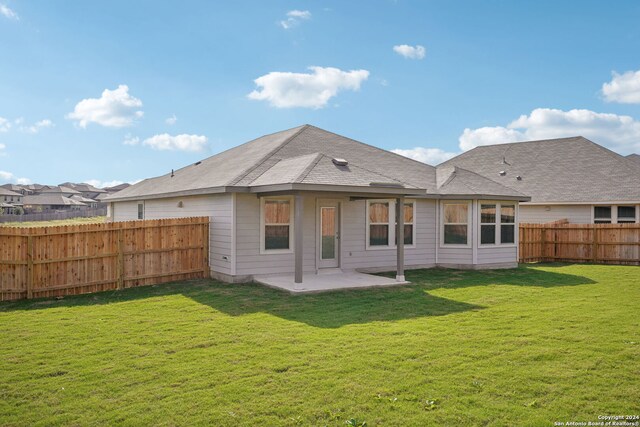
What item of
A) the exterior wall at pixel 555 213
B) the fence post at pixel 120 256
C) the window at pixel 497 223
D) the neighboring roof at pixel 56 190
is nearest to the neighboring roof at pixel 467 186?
the window at pixel 497 223

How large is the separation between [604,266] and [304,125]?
12646mm

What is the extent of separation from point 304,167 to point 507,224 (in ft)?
27.2

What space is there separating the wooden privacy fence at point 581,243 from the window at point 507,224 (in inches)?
121

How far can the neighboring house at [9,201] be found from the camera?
7681 centimetres

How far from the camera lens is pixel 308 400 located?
15.5 feet

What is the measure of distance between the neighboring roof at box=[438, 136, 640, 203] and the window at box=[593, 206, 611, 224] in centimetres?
61

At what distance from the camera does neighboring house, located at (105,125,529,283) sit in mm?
12133

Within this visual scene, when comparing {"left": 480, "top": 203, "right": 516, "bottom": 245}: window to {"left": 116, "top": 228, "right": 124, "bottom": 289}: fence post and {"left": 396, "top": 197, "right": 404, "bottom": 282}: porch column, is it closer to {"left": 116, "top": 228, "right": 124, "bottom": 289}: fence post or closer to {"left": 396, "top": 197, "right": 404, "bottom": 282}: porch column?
{"left": 396, "top": 197, "right": 404, "bottom": 282}: porch column

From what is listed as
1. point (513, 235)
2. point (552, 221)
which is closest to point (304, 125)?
point (513, 235)

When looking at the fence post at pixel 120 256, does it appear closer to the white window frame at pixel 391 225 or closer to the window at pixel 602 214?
the white window frame at pixel 391 225

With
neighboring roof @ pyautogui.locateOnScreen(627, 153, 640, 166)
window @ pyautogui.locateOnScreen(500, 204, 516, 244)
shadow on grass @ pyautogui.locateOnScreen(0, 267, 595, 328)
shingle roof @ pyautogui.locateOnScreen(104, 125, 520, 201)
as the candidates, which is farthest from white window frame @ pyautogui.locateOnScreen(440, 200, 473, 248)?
neighboring roof @ pyautogui.locateOnScreen(627, 153, 640, 166)

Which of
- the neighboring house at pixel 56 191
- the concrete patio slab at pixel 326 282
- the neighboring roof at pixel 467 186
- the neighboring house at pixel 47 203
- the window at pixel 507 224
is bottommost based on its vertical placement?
the concrete patio slab at pixel 326 282

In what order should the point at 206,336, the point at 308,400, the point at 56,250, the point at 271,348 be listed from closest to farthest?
the point at 308,400
the point at 271,348
the point at 206,336
the point at 56,250

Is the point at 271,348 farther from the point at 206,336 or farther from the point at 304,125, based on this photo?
the point at 304,125
